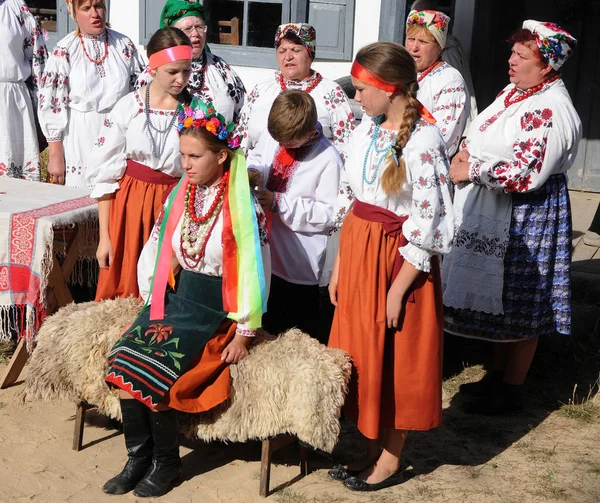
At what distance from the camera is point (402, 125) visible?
11.3 ft

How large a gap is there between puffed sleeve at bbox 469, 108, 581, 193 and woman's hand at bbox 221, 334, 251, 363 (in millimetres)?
1542

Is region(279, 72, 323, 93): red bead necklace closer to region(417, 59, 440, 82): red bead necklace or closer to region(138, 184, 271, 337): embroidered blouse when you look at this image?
region(417, 59, 440, 82): red bead necklace

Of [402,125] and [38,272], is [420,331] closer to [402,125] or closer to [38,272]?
[402,125]

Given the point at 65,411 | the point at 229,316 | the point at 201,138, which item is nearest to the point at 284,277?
the point at 229,316

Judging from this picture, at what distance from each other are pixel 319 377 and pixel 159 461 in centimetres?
76

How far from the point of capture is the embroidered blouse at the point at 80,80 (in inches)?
206

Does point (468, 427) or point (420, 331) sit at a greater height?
point (420, 331)

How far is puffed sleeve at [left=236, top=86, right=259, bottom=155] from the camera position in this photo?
4634 millimetres

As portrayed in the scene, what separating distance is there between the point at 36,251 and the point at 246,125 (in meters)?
1.25

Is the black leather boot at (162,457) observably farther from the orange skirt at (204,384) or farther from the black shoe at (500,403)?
the black shoe at (500,403)

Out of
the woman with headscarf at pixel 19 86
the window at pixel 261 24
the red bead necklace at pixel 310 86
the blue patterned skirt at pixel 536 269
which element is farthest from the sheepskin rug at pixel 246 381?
the window at pixel 261 24

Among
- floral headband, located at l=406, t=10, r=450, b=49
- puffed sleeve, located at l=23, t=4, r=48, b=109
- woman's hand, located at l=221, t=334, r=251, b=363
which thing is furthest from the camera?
A: puffed sleeve, located at l=23, t=4, r=48, b=109

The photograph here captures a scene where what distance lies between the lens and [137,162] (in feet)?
13.9

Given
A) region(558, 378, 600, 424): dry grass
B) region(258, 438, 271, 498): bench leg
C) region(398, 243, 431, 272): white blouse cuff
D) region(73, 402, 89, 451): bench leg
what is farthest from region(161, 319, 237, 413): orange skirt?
region(558, 378, 600, 424): dry grass
